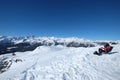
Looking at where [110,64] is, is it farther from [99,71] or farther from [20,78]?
[20,78]

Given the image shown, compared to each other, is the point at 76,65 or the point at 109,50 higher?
the point at 109,50

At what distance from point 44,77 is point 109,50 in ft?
46.3

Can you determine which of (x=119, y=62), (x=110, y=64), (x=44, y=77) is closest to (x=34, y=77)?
(x=44, y=77)

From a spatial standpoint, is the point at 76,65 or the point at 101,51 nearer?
the point at 76,65

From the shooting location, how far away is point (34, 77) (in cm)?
1205

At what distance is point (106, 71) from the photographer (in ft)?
43.1

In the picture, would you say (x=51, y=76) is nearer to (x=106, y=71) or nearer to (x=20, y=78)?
(x=20, y=78)

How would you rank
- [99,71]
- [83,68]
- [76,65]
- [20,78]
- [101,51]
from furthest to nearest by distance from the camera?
[101,51], [76,65], [83,68], [99,71], [20,78]

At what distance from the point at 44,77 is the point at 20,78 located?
226 cm

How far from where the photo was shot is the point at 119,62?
1578 cm

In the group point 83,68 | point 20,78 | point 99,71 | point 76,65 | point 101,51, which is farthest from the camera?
point 101,51

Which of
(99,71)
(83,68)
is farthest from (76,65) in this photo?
(99,71)

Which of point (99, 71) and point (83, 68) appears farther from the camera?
point (83, 68)

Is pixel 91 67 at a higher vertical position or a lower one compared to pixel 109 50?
lower
